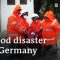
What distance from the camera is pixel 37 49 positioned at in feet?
23.9

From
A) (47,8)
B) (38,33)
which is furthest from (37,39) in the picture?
(47,8)

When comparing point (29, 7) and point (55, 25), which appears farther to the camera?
point (55, 25)

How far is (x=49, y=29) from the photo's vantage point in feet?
23.6

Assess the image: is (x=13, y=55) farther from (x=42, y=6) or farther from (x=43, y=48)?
(x=42, y=6)

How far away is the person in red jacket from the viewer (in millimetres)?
7148

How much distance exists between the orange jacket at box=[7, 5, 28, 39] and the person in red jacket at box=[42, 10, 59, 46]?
1.06 feet

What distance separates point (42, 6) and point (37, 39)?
57 centimetres

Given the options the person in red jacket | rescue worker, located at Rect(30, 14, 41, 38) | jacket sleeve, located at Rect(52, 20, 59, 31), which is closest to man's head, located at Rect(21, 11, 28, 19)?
rescue worker, located at Rect(30, 14, 41, 38)

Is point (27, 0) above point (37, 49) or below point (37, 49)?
above

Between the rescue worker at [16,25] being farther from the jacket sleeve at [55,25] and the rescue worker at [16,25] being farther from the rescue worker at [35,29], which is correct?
the jacket sleeve at [55,25]

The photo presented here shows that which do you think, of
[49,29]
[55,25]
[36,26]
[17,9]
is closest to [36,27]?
[36,26]

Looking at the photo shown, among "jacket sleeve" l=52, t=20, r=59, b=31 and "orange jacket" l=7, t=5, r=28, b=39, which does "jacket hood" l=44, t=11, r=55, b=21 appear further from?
"orange jacket" l=7, t=5, r=28, b=39

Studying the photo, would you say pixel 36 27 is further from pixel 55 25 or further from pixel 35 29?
pixel 55 25

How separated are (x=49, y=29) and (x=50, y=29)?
0.02m
